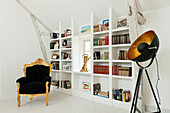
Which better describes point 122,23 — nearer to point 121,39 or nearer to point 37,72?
point 121,39

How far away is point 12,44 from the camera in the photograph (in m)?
3.51

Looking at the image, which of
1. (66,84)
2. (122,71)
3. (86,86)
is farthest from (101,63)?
(66,84)

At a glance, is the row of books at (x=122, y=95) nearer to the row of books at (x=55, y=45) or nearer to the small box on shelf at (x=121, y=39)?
→ the small box on shelf at (x=121, y=39)

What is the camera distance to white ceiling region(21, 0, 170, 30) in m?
2.64

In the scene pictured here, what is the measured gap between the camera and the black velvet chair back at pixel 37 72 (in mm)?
3325

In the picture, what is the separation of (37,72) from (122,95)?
2.27 m

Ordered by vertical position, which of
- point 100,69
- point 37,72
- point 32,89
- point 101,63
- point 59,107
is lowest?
point 59,107

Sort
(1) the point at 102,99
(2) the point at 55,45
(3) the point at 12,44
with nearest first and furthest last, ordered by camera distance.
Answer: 1. (1) the point at 102,99
2. (3) the point at 12,44
3. (2) the point at 55,45

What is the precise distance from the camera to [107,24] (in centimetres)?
313

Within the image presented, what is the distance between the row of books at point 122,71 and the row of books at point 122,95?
0.38 metres

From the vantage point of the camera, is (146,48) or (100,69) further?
(100,69)

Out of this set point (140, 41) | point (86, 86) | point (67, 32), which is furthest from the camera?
point (67, 32)

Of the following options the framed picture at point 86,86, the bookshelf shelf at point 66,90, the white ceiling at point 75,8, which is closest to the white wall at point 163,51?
the white ceiling at point 75,8

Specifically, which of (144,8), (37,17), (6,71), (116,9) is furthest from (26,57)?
(144,8)
